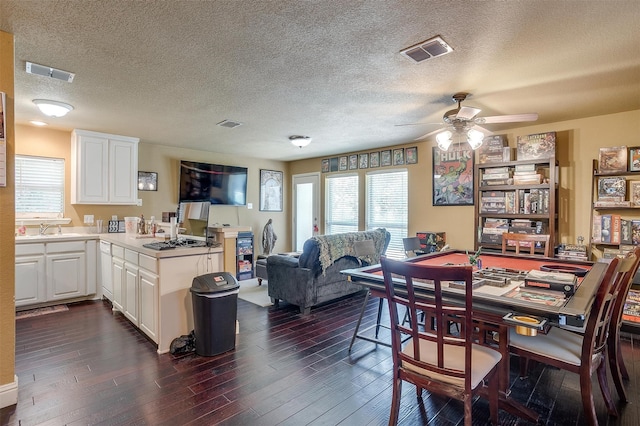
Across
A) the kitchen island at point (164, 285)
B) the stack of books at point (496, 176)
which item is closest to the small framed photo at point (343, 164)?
the stack of books at point (496, 176)

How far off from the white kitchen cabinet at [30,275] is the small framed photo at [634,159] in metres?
6.93

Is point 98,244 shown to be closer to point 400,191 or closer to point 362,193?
point 362,193

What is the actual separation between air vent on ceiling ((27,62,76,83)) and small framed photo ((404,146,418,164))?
4.55 metres

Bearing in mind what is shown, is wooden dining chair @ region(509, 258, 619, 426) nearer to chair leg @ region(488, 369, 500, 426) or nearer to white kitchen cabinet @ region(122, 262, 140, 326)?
chair leg @ region(488, 369, 500, 426)

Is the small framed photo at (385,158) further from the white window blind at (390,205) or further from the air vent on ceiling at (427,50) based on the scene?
the air vent on ceiling at (427,50)

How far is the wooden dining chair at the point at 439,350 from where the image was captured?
147 cm

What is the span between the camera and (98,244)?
4.59 metres

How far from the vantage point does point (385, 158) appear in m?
5.92

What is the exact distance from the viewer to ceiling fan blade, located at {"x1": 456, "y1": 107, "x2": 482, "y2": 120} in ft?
9.56

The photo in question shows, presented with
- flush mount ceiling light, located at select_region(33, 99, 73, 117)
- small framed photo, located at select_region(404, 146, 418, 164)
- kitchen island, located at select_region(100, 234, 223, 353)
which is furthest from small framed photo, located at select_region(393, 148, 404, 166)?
flush mount ceiling light, located at select_region(33, 99, 73, 117)

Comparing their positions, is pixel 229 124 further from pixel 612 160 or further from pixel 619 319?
pixel 612 160

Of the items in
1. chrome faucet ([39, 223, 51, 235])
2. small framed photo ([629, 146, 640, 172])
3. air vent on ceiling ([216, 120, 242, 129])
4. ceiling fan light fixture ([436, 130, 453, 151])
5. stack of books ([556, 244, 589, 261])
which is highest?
air vent on ceiling ([216, 120, 242, 129])

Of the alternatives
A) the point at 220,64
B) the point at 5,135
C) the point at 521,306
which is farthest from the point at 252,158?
the point at 521,306

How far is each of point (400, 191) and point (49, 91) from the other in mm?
4855
